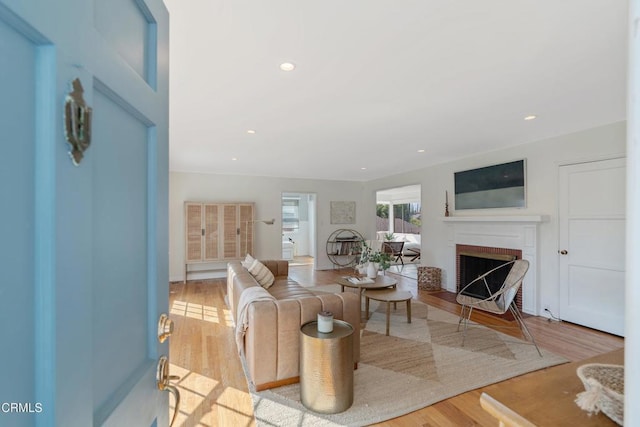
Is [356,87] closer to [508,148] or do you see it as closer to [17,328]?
[17,328]

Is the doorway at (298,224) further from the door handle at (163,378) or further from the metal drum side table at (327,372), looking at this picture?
the door handle at (163,378)

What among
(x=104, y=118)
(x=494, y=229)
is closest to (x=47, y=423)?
(x=104, y=118)

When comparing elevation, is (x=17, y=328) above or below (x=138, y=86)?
below

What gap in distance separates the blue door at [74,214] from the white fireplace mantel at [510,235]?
15.0ft

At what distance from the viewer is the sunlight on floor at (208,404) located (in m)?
2.01

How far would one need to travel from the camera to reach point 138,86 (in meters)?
0.77

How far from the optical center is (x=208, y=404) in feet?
7.18

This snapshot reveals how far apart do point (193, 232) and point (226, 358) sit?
3695mm

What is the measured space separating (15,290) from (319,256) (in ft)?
24.3

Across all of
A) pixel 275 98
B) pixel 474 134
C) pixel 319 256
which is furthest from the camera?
pixel 319 256

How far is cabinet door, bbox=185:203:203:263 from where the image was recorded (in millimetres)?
6023

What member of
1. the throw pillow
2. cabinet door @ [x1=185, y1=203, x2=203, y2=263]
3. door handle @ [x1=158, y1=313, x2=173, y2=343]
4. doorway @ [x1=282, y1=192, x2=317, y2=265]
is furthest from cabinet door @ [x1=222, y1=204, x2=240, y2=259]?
door handle @ [x1=158, y1=313, x2=173, y2=343]

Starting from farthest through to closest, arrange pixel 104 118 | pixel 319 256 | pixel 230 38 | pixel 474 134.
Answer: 1. pixel 319 256
2. pixel 474 134
3. pixel 230 38
4. pixel 104 118

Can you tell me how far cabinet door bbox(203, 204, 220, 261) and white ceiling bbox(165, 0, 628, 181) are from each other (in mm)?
2369
